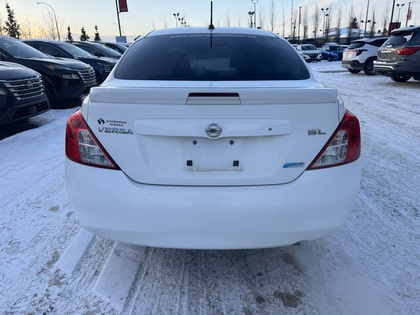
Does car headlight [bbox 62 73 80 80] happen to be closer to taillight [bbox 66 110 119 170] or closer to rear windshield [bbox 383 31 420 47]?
taillight [bbox 66 110 119 170]

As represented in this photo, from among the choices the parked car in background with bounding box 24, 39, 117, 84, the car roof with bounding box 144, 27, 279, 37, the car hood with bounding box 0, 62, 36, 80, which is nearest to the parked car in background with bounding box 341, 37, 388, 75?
Result: the parked car in background with bounding box 24, 39, 117, 84

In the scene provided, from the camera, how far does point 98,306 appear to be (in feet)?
6.61

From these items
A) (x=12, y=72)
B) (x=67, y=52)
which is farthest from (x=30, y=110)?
(x=67, y=52)

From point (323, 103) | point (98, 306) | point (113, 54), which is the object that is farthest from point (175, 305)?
point (113, 54)

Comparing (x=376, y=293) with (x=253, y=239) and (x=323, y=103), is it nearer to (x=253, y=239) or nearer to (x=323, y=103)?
(x=253, y=239)

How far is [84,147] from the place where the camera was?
195 cm

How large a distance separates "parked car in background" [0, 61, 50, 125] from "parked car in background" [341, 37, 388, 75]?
46.1ft

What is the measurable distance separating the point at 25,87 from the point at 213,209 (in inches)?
207

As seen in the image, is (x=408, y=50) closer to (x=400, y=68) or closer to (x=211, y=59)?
(x=400, y=68)

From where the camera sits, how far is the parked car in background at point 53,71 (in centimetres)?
764

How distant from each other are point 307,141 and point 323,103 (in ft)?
0.76

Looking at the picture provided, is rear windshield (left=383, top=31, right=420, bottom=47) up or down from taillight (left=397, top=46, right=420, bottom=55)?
up

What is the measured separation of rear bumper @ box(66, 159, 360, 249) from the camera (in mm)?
1846

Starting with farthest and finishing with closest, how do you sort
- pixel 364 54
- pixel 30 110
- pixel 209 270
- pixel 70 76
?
pixel 364 54, pixel 70 76, pixel 30 110, pixel 209 270
